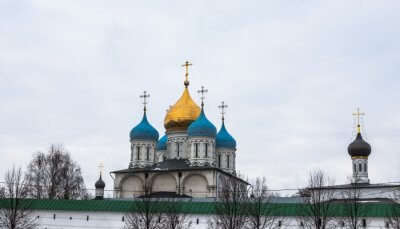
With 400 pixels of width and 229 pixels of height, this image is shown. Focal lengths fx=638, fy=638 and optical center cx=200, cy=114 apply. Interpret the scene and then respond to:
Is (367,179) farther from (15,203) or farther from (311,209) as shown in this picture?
(15,203)

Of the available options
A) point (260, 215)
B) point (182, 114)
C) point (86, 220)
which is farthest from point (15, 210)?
point (182, 114)

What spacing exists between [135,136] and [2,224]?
1649 centimetres

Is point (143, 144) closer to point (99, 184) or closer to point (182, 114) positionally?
point (182, 114)

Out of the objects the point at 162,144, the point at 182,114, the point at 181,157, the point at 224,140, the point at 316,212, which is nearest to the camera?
the point at 316,212

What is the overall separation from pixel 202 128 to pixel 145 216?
48.0ft

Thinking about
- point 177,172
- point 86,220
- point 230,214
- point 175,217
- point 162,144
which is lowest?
point 86,220

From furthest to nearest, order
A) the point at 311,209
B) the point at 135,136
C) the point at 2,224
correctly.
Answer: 1. the point at 135,136
2. the point at 2,224
3. the point at 311,209

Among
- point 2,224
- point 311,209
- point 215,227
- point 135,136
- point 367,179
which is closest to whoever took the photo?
point 311,209

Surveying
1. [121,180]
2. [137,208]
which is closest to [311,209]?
[137,208]

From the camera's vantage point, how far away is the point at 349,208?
2703 centimetres

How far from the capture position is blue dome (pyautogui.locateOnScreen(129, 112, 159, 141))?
46.2 m

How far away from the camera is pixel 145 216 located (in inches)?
1171

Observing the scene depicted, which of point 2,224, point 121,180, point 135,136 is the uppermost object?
point 135,136

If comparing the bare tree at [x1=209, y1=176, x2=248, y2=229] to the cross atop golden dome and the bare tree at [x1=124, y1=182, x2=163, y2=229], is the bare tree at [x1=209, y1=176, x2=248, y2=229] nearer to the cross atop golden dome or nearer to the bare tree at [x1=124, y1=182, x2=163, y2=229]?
the bare tree at [x1=124, y1=182, x2=163, y2=229]
